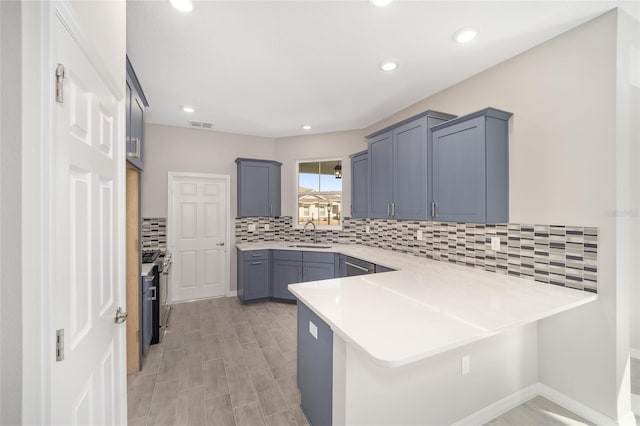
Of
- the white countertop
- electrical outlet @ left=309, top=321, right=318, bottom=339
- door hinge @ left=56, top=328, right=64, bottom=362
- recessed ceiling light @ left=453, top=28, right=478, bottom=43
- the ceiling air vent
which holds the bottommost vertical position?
electrical outlet @ left=309, top=321, right=318, bottom=339

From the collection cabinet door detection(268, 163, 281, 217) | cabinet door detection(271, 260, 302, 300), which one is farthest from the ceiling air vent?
cabinet door detection(271, 260, 302, 300)

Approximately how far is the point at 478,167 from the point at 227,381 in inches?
110

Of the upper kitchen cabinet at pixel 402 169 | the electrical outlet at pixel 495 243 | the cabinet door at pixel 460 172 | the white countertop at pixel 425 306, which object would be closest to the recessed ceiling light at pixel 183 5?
the white countertop at pixel 425 306

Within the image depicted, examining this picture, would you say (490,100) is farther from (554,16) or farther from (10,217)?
(10,217)

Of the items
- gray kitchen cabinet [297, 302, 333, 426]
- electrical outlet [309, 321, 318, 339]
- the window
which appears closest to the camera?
gray kitchen cabinet [297, 302, 333, 426]

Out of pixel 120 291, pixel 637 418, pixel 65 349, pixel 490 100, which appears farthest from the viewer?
pixel 490 100

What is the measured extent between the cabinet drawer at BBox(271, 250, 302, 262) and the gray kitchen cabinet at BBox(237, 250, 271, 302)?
0.12 m

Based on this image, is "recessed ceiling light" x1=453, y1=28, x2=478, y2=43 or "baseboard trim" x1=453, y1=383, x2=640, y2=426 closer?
"baseboard trim" x1=453, y1=383, x2=640, y2=426

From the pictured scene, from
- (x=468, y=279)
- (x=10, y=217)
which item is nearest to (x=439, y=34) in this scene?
(x=468, y=279)

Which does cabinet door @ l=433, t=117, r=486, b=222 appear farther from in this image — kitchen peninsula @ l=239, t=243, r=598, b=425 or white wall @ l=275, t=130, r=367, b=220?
white wall @ l=275, t=130, r=367, b=220

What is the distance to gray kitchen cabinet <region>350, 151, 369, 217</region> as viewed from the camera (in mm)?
3814

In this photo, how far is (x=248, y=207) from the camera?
4.50m

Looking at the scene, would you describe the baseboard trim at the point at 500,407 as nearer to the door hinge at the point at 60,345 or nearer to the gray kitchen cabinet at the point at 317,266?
the door hinge at the point at 60,345

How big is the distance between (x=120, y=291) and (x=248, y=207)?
10.4ft
